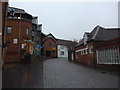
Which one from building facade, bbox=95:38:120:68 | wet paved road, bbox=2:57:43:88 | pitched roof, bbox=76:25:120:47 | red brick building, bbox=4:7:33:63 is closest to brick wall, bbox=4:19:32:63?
red brick building, bbox=4:7:33:63

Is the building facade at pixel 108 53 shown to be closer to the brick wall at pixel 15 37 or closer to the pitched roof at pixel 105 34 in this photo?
the pitched roof at pixel 105 34

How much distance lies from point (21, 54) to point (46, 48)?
63.4 feet

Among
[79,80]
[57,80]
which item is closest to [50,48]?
[57,80]

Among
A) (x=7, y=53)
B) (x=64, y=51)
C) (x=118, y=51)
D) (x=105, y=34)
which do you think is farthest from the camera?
(x=64, y=51)

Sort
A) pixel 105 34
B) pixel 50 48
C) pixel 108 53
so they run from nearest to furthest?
1. pixel 108 53
2. pixel 105 34
3. pixel 50 48

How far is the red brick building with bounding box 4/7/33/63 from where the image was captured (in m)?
19.4

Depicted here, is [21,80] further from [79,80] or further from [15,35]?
[15,35]

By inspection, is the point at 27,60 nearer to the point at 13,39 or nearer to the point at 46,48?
the point at 13,39

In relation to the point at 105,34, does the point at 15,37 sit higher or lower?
lower

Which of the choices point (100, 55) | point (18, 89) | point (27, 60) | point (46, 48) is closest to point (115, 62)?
point (100, 55)

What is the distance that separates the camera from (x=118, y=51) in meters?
11.2

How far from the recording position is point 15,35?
801 inches

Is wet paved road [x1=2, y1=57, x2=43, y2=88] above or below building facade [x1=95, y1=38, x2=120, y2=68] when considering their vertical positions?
below

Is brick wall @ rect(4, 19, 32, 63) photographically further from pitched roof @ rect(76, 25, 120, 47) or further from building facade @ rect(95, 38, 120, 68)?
building facade @ rect(95, 38, 120, 68)
